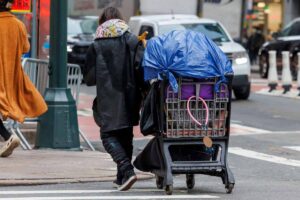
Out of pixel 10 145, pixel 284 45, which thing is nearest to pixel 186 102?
pixel 10 145

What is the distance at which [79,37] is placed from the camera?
96.4 feet

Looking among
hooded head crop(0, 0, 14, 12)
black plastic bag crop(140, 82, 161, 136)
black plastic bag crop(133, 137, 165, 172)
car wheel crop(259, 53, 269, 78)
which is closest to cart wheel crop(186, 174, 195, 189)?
black plastic bag crop(133, 137, 165, 172)

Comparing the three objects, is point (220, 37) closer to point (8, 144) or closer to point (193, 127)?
point (8, 144)

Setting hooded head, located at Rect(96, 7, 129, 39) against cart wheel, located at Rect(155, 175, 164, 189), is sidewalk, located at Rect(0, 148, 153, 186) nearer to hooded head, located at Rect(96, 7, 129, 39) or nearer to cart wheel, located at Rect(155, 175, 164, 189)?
cart wheel, located at Rect(155, 175, 164, 189)

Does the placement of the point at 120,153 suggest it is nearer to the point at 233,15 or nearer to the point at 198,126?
the point at 198,126

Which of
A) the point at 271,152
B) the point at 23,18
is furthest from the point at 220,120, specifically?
the point at 23,18

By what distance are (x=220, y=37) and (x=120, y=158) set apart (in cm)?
1300

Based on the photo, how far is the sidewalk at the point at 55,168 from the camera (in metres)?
9.88

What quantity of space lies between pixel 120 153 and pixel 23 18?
25.0ft

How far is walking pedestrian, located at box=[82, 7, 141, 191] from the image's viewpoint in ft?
30.8

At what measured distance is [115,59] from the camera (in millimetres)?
9438

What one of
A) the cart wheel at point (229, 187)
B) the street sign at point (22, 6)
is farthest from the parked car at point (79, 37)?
the cart wheel at point (229, 187)

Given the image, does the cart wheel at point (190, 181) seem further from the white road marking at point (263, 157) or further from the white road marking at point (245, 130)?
the white road marking at point (245, 130)

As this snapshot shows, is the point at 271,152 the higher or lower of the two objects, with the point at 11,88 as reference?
lower
